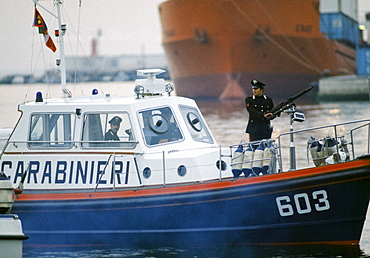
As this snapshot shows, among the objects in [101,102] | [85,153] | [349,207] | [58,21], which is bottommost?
[349,207]

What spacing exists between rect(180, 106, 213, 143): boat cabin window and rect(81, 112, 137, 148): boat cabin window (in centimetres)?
98

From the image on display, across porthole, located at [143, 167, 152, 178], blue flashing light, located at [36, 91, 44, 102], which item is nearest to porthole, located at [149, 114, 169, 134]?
porthole, located at [143, 167, 152, 178]

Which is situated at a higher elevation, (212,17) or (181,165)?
(212,17)

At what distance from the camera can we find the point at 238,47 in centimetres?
5103

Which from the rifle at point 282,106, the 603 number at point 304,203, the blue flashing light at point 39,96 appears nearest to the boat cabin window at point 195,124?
the rifle at point 282,106

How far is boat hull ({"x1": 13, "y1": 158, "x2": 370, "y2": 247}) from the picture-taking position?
981 centimetres

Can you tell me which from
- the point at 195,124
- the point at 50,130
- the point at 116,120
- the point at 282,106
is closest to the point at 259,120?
the point at 282,106

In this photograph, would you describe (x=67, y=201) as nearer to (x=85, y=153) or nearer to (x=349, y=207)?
(x=85, y=153)

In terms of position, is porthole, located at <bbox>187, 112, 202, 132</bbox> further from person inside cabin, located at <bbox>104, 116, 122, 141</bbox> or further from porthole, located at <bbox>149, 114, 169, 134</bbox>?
person inside cabin, located at <bbox>104, 116, 122, 141</bbox>

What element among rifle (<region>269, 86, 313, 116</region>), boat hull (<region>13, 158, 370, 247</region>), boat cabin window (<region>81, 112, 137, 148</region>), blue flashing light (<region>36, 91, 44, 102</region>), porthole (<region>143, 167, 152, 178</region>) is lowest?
boat hull (<region>13, 158, 370, 247</region>)

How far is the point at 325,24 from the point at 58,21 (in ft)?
187

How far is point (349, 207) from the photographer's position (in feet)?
32.3

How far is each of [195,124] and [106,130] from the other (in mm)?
1431

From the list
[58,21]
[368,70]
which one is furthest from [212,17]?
[58,21]
